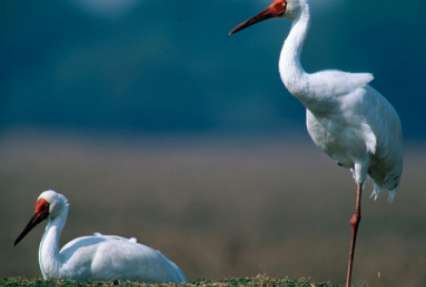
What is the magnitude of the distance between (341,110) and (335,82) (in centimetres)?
28

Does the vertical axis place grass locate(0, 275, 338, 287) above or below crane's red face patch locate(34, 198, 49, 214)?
below

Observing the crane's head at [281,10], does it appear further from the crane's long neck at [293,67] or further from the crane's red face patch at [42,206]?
the crane's red face patch at [42,206]

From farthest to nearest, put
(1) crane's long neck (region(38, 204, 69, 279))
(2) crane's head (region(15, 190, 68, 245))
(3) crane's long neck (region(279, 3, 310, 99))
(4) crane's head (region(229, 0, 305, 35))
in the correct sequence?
(2) crane's head (region(15, 190, 68, 245))
(1) crane's long neck (region(38, 204, 69, 279))
(4) crane's head (region(229, 0, 305, 35))
(3) crane's long neck (region(279, 3, 310, 99))

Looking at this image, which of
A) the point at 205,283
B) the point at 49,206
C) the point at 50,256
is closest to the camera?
the point at 205,283

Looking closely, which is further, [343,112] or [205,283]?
[343,112]

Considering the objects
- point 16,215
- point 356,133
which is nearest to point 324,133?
A: point 356,133

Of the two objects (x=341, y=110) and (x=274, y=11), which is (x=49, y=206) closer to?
Answer: (x=274, y=11)

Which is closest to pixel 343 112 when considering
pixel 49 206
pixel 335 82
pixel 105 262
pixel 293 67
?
pixel 335 82

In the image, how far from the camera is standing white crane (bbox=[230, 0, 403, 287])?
11.8 m

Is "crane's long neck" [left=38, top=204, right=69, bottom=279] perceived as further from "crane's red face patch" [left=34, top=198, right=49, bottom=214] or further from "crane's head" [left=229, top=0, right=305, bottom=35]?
"crane's head" [left=229, top=0, right=305, bottom=35]

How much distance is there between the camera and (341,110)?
12.0m

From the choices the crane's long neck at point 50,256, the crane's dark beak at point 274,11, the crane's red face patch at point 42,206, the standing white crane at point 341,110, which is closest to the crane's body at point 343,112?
the standing white crane at point 341,110

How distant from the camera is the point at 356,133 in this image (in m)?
12.2

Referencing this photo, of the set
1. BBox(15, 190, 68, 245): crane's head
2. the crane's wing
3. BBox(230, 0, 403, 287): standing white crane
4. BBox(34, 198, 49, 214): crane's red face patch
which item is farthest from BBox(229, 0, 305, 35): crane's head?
BBox(34, 198, 49, 214): crane's red face patch
